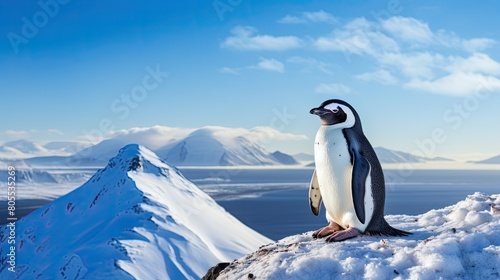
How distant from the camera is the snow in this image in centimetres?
475

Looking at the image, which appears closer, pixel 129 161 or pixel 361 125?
pixel 361 125

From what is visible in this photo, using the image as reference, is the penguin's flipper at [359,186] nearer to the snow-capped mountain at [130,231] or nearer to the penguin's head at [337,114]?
the penguin's head at [337,114]

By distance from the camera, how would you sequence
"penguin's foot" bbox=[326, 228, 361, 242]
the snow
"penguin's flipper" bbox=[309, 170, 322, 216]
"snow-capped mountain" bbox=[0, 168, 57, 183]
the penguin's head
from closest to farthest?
A: the snow, "penguin's foot" bbox=[326, 228, 361, 242], the penguin's head, "penguin's flipper" bbox=[309, 170, 322, 216], "snow-capped mountain" bbox=[0, 168, 57, 183]

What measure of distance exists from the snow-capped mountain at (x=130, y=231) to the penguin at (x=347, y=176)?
106ft

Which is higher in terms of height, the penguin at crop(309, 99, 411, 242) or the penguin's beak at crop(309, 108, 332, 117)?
the penguin's beak at crop(309, 108, 332, 117)

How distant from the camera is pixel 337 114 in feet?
19.9

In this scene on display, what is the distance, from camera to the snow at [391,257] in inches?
187

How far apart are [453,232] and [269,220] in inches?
3274

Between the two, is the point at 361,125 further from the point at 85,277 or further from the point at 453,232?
the point at 85,277

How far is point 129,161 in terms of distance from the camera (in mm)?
53656

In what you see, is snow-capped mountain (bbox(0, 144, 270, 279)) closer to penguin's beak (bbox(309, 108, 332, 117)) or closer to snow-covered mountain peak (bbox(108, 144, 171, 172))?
snow-covered mountain peak (bbox(108, 144, 171, 172))

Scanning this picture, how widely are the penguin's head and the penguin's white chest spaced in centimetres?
9

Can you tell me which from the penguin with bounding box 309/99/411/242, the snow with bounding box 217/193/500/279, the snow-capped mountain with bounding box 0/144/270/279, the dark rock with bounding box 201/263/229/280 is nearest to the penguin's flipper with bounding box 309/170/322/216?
the penguin with bounding box 309/99/411/242

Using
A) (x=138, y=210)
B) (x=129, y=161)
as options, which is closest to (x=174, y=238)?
(x=138, y=210)
